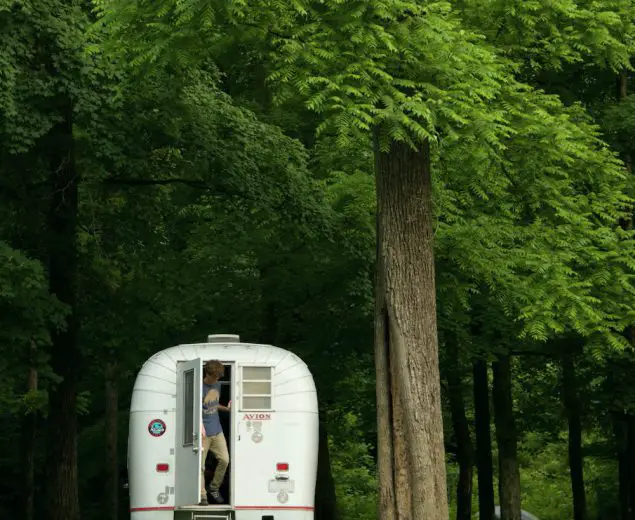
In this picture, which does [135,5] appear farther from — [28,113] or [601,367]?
[601,367]

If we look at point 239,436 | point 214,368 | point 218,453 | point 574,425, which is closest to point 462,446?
point 574,425

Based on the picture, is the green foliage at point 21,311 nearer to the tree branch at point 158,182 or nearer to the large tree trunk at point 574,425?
the tree branch at point 158,182

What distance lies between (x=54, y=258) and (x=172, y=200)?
341 cm

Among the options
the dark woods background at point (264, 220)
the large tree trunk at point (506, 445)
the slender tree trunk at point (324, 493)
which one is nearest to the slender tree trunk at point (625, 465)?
the dark woods background at point (264, 220)

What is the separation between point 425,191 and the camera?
1670 cm

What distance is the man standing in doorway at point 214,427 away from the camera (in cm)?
1695

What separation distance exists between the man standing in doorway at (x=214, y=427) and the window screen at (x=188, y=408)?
0.16 metres

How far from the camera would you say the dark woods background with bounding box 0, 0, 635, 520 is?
18.3m

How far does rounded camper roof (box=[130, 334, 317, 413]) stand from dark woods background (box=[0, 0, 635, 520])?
2509mm

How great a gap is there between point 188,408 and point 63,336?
7.68m

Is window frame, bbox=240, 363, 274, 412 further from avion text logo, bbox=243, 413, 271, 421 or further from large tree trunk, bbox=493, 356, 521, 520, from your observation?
large tree trunk, bbox=493, 356, 521, 520

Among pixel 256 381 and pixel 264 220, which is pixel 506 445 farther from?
pixel 256 381

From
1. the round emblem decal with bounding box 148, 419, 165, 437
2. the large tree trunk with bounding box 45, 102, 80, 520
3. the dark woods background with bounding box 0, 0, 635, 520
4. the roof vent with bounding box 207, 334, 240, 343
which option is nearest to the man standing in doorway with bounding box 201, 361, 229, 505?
the round emblem decal with bounding box 148, 419, 165, 437

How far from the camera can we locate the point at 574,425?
32.5 metres
